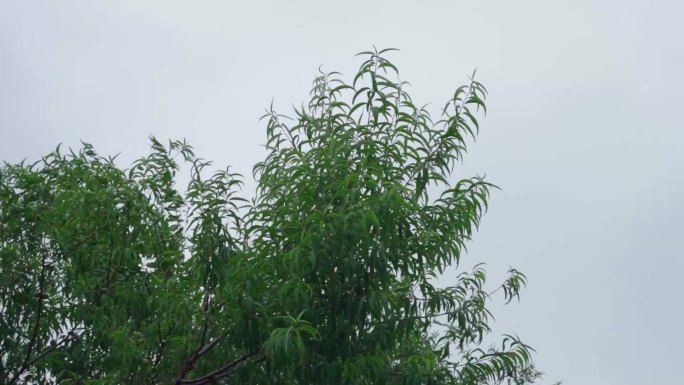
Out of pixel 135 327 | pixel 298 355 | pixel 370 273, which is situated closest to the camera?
pixel 298 355

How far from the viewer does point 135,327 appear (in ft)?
36.2

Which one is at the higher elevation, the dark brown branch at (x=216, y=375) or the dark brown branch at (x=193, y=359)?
the dark brown branch at (x=193, y=359)

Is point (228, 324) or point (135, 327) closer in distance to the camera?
point (228, 324)

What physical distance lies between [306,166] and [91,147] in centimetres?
345

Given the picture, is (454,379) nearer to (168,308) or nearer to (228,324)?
(228,324)

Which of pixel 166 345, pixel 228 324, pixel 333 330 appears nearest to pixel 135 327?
pixel 166 345

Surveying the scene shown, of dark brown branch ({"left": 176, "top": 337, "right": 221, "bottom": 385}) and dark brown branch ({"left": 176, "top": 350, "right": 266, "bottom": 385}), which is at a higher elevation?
dark brown branch ({"left": 176, "top": 337, "right": 221, "bottom": 385})

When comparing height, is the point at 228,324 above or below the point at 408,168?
below

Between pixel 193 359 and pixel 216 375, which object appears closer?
pixel 216 375

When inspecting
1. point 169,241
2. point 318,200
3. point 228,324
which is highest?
point 169,241

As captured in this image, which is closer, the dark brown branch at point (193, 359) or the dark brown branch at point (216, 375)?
the dark brown branch at point (216, 375)

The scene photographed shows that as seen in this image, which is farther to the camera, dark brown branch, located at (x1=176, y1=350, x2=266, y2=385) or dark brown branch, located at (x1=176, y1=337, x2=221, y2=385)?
dark brown branch, located at (x1=176, y1=337, x2=221, y2=385)

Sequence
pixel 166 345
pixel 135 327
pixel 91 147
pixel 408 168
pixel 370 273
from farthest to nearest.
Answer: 1. pixel 91 147
2. pixel 135 327
3. pixel 166 345
4. pixel 408 168
5. pixel 370 273

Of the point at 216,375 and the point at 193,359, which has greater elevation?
the point at 193,359
